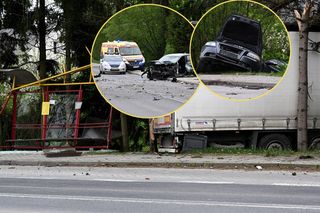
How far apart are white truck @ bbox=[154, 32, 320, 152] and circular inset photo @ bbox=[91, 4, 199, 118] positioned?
501cm

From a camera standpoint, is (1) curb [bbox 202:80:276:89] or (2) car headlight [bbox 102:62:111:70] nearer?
(1) curb [bbox 202:80:276:89]

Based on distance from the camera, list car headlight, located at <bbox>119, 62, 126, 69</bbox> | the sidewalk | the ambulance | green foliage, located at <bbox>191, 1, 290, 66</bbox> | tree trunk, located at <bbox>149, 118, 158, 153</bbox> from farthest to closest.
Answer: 1. tree trunk, located at <bbox>149, 118, 158, 153</bbox>
2. the sidewalk
3. car headlight, located at <bbox>119, 62, 126, 69</bbox>
4. the ambulance
5. green foliage, located at <bbox>191, 1, 290, 66</bbox>

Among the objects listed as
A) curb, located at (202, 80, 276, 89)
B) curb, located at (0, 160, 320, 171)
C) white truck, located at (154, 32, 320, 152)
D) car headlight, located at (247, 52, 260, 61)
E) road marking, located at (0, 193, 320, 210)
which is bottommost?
road marking, located at (0, 193, 320, 210)

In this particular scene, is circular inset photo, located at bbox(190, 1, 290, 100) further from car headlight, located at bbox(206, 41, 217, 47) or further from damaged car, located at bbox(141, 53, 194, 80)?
damaged car, located at bbox(141, 53, 194, 80)

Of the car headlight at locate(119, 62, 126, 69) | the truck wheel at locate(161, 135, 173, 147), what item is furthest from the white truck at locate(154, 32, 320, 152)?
the car headlight at locate(119, 62, 126, 69)

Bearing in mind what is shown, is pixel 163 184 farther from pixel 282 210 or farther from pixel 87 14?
pixel 87 14

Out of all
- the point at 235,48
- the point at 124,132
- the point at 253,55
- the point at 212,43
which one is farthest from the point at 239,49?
the point at 124,132

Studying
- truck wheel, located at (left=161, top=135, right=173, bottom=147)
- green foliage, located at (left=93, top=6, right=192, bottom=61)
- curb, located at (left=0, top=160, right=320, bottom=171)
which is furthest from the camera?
truck wheel, located at (left=161, top=135, right=173, bottom=147)

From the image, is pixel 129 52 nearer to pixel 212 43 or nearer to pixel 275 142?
pixel 212 43

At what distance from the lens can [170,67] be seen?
13.2m

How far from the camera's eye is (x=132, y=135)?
74.8ft

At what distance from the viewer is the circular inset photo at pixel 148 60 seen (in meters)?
13.2

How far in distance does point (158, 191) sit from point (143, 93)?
364cm

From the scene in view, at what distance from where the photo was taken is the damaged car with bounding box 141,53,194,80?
43.1 ft
